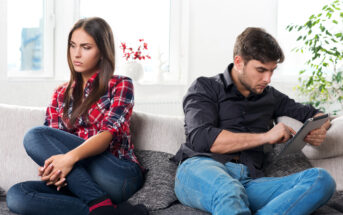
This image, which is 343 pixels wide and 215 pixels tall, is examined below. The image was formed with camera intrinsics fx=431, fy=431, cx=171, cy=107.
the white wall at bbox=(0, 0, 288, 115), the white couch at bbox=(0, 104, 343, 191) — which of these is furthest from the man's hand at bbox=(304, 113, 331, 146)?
the white wall at bbox=(0, 0, 288, 115)

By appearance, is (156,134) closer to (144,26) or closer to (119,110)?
(119,110)

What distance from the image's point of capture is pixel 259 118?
1.98 metres

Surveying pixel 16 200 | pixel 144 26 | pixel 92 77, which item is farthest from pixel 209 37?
pixel 16 200

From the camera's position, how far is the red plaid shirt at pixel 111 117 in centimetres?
177

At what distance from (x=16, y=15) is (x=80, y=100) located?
191cm

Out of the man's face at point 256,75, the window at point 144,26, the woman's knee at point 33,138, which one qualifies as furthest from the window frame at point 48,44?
the man's face at point 256,75

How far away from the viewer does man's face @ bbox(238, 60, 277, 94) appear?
190cm

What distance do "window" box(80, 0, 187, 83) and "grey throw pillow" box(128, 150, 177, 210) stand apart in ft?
6.82

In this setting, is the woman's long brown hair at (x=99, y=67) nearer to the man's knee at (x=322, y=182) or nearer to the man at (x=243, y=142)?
the man at (x=243, y=142)

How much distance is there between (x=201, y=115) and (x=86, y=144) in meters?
0.49

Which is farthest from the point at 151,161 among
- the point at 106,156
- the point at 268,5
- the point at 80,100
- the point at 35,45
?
the point at 268,5

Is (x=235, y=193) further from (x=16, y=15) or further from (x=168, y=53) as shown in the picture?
(x=168, y=53)

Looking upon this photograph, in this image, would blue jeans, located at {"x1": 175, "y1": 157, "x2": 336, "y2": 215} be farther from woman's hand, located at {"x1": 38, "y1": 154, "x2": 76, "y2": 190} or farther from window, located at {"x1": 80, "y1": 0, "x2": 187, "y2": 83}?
window, located at {"x1": 80, "y1": 0, "x2": 187, "y2": 83}

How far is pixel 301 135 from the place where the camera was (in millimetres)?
1777
